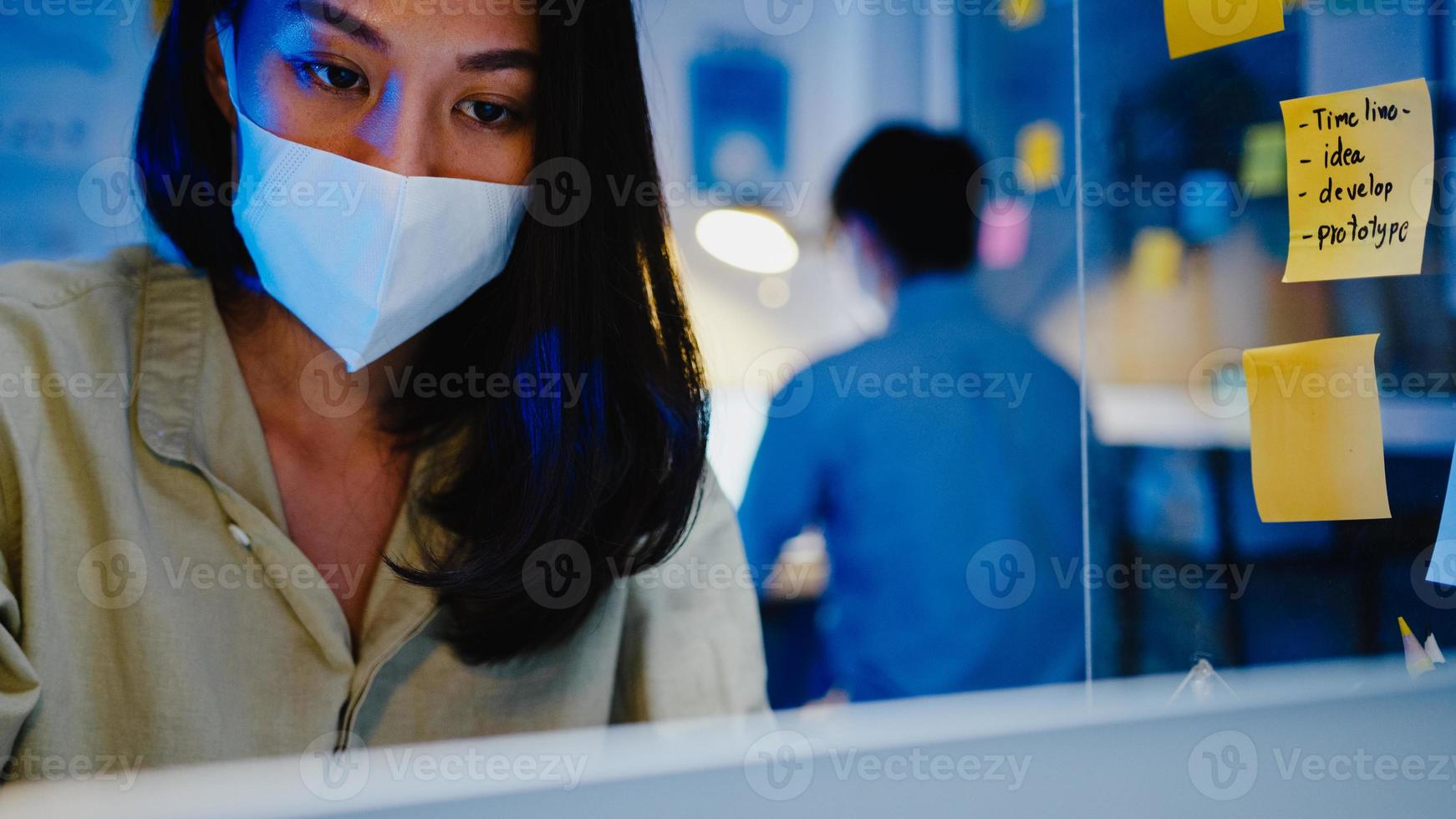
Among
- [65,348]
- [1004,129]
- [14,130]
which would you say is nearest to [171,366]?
[65,348]

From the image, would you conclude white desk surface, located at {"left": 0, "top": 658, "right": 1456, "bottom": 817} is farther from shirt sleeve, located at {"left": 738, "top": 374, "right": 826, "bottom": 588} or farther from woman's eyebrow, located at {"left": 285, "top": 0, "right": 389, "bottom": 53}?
shirt sleeve, located at {"left": 738, "top": 374, "right": 826, "bottom": 588}

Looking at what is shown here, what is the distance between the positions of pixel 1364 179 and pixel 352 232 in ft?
2.82

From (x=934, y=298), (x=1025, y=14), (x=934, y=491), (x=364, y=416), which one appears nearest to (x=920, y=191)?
(x=934, y=298)

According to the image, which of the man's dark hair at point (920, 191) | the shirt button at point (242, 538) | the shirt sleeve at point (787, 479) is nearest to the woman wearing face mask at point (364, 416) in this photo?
the shirt button at point (242, 538)

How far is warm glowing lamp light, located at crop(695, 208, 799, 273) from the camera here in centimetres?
323

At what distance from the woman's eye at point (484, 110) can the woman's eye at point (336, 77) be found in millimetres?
88

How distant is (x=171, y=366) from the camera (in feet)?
3.09

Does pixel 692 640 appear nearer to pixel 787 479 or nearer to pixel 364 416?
pixel 364 416

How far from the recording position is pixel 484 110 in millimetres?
944

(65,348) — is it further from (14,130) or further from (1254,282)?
(14,130)

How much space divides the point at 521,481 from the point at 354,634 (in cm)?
22

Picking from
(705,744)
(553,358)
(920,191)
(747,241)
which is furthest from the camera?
(747,241)

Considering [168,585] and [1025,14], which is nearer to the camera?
[168,585]

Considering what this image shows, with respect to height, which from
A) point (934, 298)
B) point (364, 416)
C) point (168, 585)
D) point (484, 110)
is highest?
point (484, 110)
